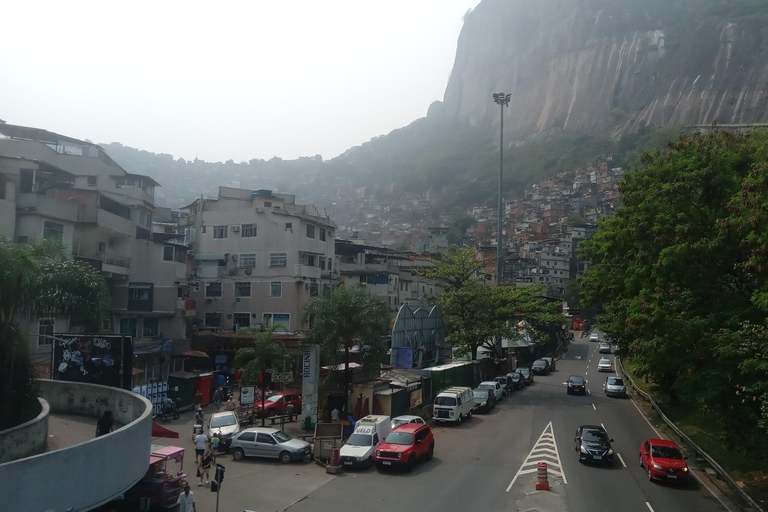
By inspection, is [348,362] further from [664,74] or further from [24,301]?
[664,74]

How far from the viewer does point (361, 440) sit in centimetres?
2295

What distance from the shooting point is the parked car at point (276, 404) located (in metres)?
31.7

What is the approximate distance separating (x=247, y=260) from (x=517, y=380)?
24868mm

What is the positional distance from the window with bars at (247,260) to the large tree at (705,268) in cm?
3399

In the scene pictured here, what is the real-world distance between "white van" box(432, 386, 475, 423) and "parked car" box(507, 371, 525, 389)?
12.6 m

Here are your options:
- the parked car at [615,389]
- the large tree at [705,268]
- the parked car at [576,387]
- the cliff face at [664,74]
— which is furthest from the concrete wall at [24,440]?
the cliff face at [664,74]

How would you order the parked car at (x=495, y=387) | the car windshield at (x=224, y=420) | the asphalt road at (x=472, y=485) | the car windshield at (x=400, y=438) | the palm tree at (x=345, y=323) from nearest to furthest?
the asphalt road at (x=472, y=485)
the car windshield at (x=400, y=438)
the car windshield at (x=224, y=420)
the palm tree at (x=345, y=323)
the parked car at (x=495, y=387)

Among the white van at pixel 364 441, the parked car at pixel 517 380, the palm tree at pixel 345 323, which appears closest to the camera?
the white van at pixel 364 441

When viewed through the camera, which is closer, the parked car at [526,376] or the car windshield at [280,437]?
the car windshield at [280,437]

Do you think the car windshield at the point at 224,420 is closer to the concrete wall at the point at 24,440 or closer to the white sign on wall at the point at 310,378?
the white sign on wall at the point at 310,378

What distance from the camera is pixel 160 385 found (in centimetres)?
3241

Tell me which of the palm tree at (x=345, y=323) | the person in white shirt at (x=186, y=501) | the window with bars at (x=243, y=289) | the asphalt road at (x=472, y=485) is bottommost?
the asphalt road at (x=472, y=485)

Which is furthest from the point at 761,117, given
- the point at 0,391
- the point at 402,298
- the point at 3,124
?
the point at 0,391

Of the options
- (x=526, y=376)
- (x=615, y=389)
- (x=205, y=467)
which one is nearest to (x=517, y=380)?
(x=526, y=376)
